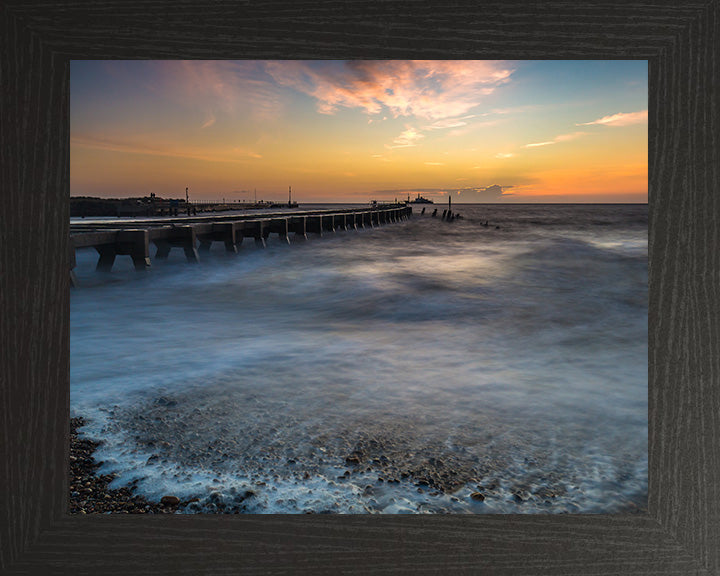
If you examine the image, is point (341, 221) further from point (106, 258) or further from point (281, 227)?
point (106, 258)

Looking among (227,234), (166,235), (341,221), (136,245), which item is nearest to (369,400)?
(136,245)

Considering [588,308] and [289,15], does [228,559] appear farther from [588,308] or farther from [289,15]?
[588,308]

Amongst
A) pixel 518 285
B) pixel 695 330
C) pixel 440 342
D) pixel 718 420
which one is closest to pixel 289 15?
pixel 695 330

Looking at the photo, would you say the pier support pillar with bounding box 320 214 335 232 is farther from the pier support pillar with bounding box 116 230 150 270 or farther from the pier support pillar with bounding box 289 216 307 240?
the pier support pillar with bounding box 116 230 150 270

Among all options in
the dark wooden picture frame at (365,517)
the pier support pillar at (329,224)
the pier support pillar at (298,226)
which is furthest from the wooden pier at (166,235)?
the dark wooden picture frame at (365,517)

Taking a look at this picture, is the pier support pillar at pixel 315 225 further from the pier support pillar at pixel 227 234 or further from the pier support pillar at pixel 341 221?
the pier support pillar at pixel 227 234

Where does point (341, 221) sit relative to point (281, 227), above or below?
above
